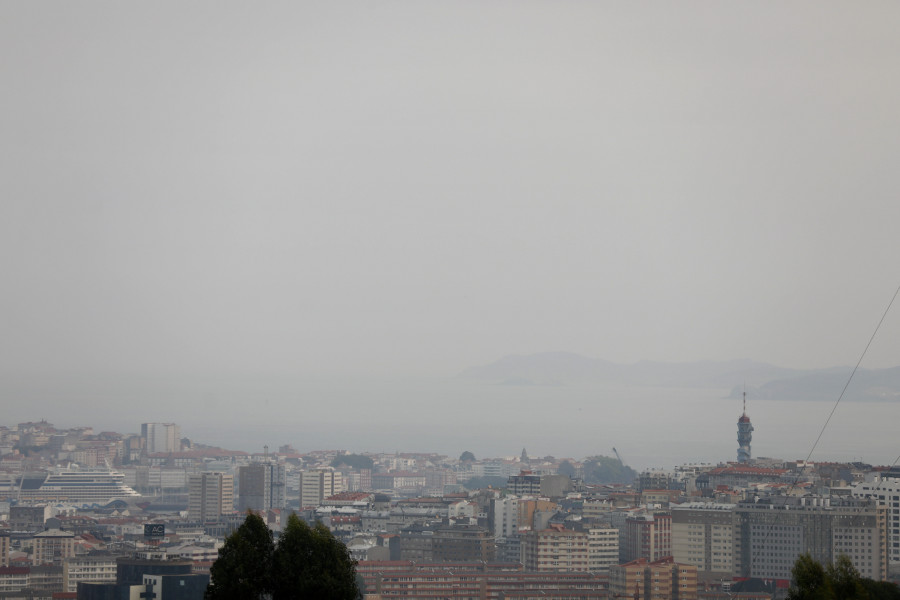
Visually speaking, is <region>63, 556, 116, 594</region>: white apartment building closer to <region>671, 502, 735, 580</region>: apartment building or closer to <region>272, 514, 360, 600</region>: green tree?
<region>671, 502, 735, 580</region>: apartment building

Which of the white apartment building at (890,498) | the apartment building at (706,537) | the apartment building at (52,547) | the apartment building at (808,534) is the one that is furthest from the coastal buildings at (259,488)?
the white apartment building at (890,498)

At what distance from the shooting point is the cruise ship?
275ft

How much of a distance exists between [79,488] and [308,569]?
73.4m

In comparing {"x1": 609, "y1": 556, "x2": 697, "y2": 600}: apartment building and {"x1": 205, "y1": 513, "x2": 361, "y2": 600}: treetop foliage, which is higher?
{"x1": 205, "y1": 513, "x2": 361, "y2": 600}: treetop foliage

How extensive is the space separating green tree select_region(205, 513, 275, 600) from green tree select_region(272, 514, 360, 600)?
0.44 feet

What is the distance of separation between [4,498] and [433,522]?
40488 mm

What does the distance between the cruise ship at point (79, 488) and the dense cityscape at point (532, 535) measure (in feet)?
16.7

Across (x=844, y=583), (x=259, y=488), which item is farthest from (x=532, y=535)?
(x=259, y=488)

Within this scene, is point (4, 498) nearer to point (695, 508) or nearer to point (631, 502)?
point (631, 502)

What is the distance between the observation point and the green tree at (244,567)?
1641 centimetres

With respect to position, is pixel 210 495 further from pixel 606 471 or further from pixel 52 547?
pixel 606 471

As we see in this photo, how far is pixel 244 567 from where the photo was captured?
16500 mm

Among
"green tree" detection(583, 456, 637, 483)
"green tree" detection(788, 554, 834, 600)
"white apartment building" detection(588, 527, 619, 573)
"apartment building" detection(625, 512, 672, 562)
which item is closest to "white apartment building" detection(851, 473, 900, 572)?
"apartment building" detection(625, 512, 672, 562)

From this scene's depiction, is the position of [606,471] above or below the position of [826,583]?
above
